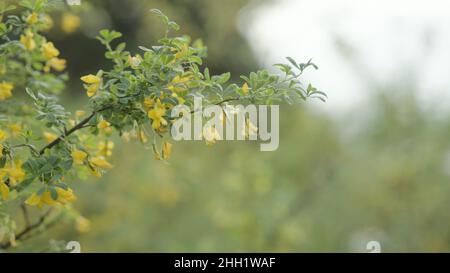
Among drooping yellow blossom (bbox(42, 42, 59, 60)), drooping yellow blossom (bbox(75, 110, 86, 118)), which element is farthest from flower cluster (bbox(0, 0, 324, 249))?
drooping yellow blossom (bbox(42, 42, 59, 60))

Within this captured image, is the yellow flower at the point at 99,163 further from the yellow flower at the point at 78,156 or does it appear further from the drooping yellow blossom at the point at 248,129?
the drooping yellow blossom at the point at 248,129

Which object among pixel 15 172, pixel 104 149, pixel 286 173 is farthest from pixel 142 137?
pixel 286 173

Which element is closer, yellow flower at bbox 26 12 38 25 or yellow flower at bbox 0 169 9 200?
yellow flower at bbox 0 169 9 200

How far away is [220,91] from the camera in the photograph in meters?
1.71

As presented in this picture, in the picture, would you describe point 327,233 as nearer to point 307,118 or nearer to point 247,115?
point 307,118

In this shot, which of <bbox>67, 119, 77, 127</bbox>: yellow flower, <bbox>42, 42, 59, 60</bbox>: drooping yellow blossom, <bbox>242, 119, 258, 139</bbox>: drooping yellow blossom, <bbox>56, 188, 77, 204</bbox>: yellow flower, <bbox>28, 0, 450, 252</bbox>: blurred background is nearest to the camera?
<bbox>56, 188, 77, 204</bbox>: yellow flower

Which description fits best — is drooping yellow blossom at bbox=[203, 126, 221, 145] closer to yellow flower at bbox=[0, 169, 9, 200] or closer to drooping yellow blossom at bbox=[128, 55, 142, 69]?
drooping yellow blossom at bbox=[128, 55, 142, 69]

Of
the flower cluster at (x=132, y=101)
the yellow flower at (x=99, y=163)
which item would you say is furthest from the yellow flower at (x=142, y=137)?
the yellow flower at (x=99, y=163)

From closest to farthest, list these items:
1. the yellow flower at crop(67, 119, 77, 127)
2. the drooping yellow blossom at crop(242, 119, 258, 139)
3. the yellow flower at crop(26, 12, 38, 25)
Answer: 1. the drooping yellow blossom at crop(242, 119, 258, 139)
2. the yellow flower at crop(67, 119, 77, 127)
3. the yellow flower at crop(26, 12, 38, 25)

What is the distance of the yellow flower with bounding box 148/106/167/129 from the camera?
1.66 meters

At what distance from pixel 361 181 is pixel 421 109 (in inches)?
43.1

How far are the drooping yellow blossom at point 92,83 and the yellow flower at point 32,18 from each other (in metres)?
0.38

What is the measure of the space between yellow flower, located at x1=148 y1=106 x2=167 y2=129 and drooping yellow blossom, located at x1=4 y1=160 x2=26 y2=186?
352 millimetres
